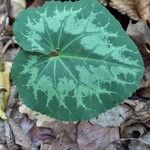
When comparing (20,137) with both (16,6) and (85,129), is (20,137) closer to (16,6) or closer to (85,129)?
(85,129)

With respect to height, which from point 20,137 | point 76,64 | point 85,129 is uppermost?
point 76,64

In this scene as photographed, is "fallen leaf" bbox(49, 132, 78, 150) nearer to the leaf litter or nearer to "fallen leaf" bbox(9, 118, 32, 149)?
the leaf litter

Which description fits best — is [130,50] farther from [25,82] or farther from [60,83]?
[25,82]

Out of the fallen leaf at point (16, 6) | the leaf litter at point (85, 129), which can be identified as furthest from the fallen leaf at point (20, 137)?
the fallen leaf at point (16, 6)

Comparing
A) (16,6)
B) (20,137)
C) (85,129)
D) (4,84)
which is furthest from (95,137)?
(16,6)

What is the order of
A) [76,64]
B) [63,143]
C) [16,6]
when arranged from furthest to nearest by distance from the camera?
1. [16,6]
2. [63,143]
3. [76,64]

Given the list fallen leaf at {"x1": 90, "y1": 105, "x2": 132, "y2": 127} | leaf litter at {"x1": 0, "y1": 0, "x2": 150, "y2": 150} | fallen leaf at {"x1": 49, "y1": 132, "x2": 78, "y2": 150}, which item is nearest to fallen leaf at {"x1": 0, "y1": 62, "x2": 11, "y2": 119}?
leaf litter at {"x1": 0, "y1": 0, "x2": 150, "y2": 150}

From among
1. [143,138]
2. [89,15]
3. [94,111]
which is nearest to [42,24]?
[89,15]

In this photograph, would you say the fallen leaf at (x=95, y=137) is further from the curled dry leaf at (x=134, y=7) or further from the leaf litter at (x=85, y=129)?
the curled dry leaf at (x=134, y=7)
